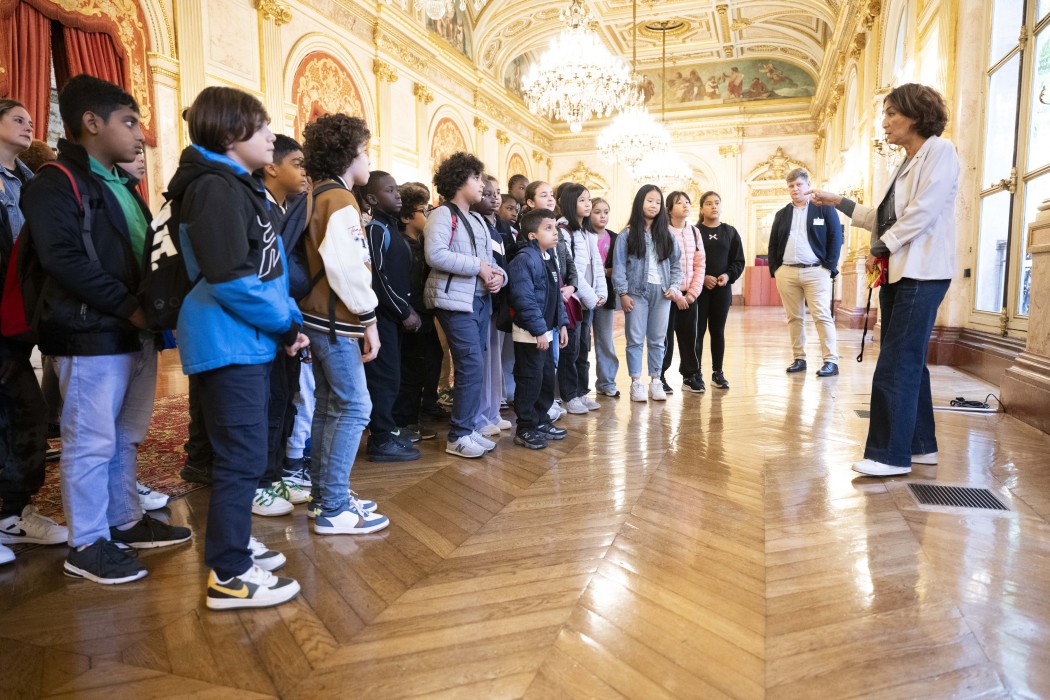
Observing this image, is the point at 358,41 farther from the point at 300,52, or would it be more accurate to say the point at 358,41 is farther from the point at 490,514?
→ the point at 490,514

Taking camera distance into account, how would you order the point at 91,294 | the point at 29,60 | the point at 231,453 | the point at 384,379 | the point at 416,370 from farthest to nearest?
the point at 29,60
the point at 416,370
the point at 384,379
the point at 91,294
the point at 231,453

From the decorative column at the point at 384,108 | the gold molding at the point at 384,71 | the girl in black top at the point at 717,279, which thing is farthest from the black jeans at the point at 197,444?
the gold molding at the point at 384,71

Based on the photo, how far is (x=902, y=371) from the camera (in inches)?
104

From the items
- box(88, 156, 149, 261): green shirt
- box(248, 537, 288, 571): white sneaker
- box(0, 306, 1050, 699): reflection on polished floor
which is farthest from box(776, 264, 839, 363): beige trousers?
box(88, 156, 149, 261): green shirt

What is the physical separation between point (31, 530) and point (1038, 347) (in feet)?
15.0

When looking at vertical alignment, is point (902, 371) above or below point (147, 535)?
above

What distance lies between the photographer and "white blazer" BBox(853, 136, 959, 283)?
8.24 ft

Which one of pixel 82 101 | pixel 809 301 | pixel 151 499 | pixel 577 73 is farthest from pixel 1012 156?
pixel 577 73

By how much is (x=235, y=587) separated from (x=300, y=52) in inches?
371

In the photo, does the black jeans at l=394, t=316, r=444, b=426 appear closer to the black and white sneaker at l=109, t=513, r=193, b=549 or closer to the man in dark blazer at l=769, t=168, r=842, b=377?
the black and white sneaker at l=109, t=513, r=193, b=549

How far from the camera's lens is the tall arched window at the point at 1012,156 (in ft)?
14.5

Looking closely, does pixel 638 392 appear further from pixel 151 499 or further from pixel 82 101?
pixel 82 101

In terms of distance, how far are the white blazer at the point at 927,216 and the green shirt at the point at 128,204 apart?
271 centimetres

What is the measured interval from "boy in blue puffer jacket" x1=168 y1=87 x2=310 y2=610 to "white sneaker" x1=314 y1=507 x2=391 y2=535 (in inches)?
17.5
